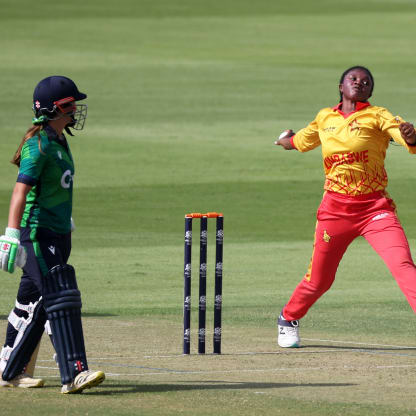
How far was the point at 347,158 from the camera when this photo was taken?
10227 millimetres

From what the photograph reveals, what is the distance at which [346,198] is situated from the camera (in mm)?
10242

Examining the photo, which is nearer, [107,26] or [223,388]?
[223,388]

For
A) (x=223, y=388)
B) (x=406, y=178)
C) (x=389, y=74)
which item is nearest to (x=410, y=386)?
(x=223, y=388)

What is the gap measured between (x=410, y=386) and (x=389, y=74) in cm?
3216

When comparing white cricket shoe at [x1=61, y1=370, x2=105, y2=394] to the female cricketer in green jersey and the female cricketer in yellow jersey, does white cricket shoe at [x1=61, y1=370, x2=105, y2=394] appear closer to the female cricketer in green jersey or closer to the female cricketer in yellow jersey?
the female cricketer in green jersey

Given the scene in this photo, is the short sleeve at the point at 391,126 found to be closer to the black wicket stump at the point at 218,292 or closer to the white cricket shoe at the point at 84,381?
the black wicket stump at the point at 218,292

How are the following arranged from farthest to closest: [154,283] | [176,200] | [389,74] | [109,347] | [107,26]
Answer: [107,26] → [389,74] → [176,200] → [154,283] → [109,347]

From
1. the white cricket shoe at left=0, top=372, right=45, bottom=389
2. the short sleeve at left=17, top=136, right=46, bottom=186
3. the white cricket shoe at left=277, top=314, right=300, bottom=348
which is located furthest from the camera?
the white cricket shoe at left=277, top=314, right=300, bottom=348

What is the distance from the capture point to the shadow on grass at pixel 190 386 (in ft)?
27.9

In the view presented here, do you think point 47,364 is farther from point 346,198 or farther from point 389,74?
point 389,74

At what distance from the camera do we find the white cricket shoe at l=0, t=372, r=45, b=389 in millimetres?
8641

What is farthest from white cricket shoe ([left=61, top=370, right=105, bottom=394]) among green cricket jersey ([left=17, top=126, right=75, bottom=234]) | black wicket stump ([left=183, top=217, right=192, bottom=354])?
black wicket stump ([left=183, top=217, right=192, bottom=354])

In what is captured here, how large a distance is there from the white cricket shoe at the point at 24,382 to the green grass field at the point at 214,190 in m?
0.18

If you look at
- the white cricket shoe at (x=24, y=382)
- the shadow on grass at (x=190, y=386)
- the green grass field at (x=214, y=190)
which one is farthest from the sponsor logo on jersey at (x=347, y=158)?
the white cricket shoe at (x=24, y=382)
